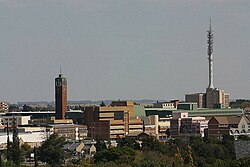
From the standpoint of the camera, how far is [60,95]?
122062 mm

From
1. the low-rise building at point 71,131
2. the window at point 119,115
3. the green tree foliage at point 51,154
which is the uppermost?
the window at point 119,115

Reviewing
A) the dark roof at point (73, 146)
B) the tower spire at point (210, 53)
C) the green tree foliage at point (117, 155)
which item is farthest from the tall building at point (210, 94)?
the green tree foliage at point (117, 155)

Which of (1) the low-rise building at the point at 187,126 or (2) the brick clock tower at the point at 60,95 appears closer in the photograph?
(1) the low-rise building at the point at 187,126

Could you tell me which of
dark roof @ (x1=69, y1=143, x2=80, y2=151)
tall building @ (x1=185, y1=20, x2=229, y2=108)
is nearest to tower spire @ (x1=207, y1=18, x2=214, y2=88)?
tall building @ (x1=185, y1=20, x2=229, y2=108)

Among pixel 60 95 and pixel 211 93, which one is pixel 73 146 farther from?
pixel 211 93

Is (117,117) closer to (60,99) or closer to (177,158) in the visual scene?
(60,99)

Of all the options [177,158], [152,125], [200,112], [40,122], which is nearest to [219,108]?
[200,112]

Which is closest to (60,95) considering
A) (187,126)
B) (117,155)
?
(187,126)

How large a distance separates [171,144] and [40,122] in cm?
5197

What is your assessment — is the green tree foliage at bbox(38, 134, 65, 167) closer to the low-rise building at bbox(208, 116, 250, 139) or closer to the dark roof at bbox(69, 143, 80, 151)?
the dark roof at bbox(69, 143, 80, 151)

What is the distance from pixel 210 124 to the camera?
3856 inches

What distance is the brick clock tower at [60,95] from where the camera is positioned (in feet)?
398

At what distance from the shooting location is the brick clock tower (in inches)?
4779

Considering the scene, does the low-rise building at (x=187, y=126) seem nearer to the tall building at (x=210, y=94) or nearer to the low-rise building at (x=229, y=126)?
the low-rise building at (x=229, y=126)
